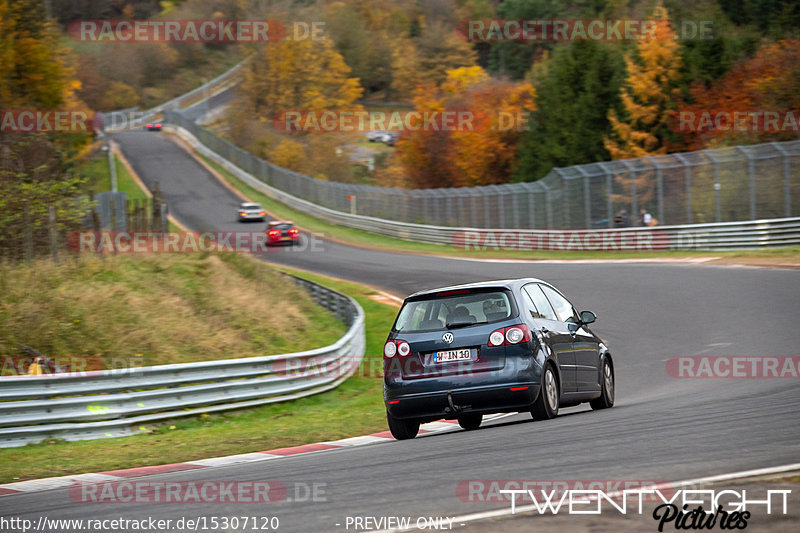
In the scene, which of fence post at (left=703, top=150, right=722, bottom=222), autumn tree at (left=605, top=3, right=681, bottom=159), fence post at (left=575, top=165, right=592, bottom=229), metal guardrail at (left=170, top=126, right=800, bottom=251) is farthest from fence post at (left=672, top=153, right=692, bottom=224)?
autumn tree at (left=605, top=3, right=681, bottom=159)

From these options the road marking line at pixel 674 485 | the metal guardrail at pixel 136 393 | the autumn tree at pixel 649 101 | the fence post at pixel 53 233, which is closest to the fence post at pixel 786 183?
the metal guardrail at pixel 136 393

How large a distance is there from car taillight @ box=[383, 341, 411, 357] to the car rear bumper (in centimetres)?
44

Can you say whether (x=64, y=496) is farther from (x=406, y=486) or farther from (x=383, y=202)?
(x=383, y=202)

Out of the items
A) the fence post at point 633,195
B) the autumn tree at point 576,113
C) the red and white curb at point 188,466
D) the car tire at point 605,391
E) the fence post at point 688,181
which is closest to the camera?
the red and white curb at point 188,466

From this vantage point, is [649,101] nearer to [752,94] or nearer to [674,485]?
[752,94]

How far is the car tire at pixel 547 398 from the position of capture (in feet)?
33.1

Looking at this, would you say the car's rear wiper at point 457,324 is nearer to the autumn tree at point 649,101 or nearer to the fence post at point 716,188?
the fence post at point 716,188

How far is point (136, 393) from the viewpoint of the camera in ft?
45.6

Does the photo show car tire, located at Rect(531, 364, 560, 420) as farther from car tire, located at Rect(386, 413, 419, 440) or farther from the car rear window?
car tire, located at Rect(386, 413, 419, 440)

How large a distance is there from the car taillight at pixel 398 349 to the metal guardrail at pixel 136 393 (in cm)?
500

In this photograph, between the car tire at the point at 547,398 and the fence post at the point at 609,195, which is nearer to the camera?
the car tire at the point at 547,398

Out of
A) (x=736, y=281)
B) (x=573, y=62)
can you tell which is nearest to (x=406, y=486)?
(x=736, y=281)

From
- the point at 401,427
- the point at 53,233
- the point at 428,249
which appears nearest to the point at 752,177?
the point at 428,249

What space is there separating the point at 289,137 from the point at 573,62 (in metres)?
38.6
